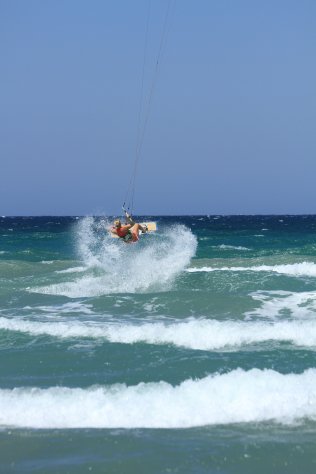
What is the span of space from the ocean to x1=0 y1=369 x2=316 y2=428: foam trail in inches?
0.7

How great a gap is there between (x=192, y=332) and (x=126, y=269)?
10.7 m

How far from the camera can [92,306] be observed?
1584cm

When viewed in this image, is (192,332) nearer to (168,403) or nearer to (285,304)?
(168,403)

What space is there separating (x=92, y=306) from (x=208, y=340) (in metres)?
5.00

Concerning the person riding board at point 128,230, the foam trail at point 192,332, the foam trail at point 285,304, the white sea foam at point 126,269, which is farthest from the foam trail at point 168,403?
the white sea foam at point 126,269

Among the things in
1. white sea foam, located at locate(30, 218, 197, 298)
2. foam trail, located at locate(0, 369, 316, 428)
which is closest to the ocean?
foam trail, located at locate(0, 369, 316, 428)

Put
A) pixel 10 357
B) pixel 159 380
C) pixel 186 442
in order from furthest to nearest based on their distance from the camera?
1. pixel 10 357
2. pixel 159 380
3. pixel 186 442

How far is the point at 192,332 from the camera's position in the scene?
39.9 ft

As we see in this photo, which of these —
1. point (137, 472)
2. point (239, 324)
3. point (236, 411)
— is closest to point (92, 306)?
point (239, 324)

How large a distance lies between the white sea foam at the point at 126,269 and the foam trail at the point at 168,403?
9.00 metres

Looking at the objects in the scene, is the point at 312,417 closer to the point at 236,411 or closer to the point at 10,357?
the point at 236,411

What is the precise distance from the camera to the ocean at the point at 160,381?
6.51 m

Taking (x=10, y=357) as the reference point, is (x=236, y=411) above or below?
above

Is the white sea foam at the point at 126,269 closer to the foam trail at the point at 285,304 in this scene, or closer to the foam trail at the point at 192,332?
the foam trail at the point at 285,304
